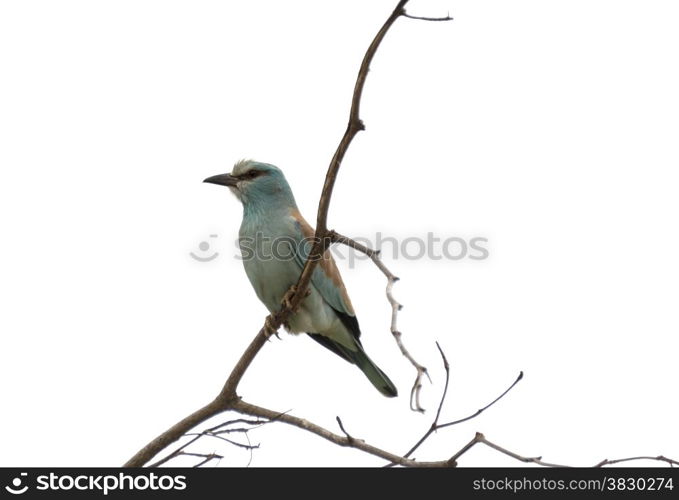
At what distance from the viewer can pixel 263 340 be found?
467 cm

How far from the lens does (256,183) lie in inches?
250

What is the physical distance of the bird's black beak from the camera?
6.46m

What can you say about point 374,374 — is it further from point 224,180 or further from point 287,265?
point 224,180

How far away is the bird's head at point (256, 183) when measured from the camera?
6.31 meters

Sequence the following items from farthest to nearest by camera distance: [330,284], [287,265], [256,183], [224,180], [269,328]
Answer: [224,180], [256,183], [330,284], [287,265], [269,328]

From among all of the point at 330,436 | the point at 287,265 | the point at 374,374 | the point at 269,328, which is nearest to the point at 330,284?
the point at 287,265

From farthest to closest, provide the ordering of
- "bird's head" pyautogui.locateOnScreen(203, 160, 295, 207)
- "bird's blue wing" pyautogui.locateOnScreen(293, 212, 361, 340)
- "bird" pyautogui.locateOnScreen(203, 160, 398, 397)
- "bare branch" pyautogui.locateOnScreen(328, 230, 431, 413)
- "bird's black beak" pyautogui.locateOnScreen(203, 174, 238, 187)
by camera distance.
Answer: "bird's black beak" pyautogui.locateOnScreen(203, 174, 238, 187), "bird's head" pyautogui.locateOnScreen(203, 160, 295, 207), "bird's blue wing" pyautogui.locateOnScreen(293, 212, 361, 340), "bird" pyautogui.locateOnScreen(203, 160, 398, 397), "bare branch" pyautogui.locateOnScreen(328, 230, 431, 413)

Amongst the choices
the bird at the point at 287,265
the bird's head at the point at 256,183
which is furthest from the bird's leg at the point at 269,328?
the bird's head at the point at 256,183

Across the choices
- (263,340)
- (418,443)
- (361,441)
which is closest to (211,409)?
(263,340)

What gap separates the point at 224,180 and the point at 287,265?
3.50 feet

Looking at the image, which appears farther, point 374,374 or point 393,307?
point 374,374

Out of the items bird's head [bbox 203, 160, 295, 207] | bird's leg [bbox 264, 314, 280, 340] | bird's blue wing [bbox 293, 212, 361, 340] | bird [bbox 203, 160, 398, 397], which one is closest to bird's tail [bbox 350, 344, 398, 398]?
bird [bbox 203, 160, 398, 397]

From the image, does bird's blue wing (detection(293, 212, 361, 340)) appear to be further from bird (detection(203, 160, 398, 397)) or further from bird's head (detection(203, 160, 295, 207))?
bird's head (detection(203, 160, 295, 207))
